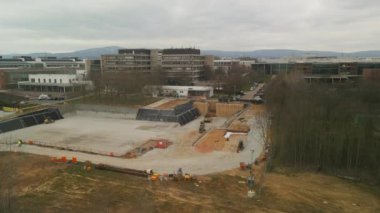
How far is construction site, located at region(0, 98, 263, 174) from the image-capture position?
1177 inches

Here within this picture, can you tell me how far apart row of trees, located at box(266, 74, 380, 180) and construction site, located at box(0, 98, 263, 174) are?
12.0ft

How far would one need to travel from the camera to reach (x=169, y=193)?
2131 centimetres

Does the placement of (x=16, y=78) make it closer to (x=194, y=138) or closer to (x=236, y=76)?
(x=236, y=76)

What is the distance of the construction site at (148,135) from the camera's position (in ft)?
98.1

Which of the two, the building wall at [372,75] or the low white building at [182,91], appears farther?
the low white building at [182,91]

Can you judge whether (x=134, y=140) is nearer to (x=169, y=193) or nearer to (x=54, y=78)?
(x=169, y=193)

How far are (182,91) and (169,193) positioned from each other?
46650 millimetres

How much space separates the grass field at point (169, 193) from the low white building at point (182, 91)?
128 feet

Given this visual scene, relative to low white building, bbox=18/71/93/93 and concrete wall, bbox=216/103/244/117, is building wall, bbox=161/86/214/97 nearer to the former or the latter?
concrete wall, bbox=216/103/244/117

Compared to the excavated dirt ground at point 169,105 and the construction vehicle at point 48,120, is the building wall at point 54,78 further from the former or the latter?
the excavated dirt ground at point 169,105

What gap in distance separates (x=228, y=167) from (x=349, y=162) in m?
9.44

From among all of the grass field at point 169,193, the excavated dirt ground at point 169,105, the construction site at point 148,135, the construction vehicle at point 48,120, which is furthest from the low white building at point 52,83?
the grass field at point 169,193

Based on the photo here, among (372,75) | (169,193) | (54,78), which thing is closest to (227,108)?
(372,75)

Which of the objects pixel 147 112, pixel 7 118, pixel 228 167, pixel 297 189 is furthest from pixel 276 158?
pixel 7 118
